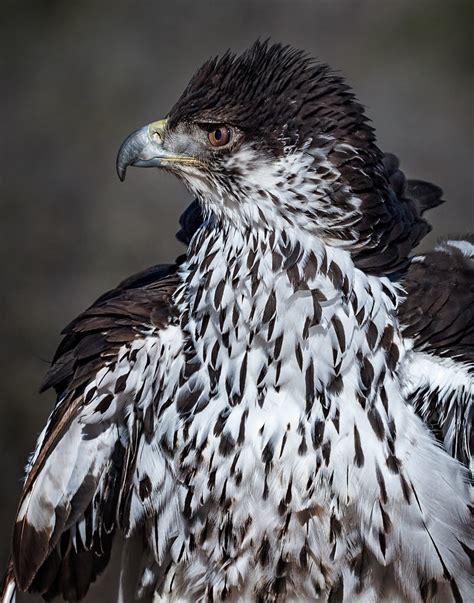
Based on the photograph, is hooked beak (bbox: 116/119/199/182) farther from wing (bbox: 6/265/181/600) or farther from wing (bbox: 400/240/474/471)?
wing (bbox: 400/240/474/471)

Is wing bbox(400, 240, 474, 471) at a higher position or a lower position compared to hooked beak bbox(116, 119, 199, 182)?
lower

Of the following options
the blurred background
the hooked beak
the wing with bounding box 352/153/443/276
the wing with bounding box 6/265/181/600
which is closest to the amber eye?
the hooked beak

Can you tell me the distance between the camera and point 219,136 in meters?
3.38

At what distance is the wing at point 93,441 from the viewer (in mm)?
3566

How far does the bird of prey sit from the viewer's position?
335cm

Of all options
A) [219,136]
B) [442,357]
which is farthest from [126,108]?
[442,357]

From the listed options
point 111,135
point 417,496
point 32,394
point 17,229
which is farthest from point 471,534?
A: point 111,135

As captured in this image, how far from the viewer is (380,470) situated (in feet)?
11.2

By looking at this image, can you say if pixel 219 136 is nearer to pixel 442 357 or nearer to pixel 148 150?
pixel 148 150

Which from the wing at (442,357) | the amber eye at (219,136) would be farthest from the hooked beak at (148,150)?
the wing at (442,357)

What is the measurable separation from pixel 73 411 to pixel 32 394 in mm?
3545


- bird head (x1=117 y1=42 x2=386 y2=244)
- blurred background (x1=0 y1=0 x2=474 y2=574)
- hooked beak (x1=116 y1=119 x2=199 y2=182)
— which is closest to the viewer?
bird head (x1=117 y1=42 x2=386 y2=244)

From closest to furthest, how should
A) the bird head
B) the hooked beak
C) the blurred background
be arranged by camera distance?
the bird head → the hooked beak → the blurred background

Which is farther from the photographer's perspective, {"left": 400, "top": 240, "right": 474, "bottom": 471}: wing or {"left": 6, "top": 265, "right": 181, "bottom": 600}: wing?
{"left": 6, "top": 265, "right": 181, "bottom": 600}: wing
